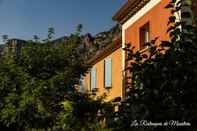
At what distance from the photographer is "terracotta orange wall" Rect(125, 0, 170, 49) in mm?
13875

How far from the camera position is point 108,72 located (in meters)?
22.9

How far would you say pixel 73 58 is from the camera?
16.1 metres

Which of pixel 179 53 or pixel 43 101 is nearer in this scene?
pixel 179 53

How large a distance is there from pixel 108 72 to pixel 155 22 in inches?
327

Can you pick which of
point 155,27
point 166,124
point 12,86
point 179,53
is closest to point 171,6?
point 179,53

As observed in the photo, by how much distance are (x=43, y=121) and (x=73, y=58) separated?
2.39 metres

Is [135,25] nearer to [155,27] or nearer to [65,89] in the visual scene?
[155,27]

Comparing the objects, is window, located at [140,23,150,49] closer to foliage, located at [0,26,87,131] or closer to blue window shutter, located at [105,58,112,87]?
foliage, located at [0,26,87,131]

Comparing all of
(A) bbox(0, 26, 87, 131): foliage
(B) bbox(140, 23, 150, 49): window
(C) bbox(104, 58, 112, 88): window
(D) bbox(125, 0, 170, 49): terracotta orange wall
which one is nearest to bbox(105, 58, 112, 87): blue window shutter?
(C) bbox(104, 58, 112, 88): window

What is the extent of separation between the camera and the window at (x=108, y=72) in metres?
22.6

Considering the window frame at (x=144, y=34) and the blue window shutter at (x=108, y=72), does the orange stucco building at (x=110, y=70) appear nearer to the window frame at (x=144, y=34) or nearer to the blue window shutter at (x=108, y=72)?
the blue window shutter at (x=108, y=72)

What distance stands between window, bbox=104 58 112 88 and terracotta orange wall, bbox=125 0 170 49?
519cm

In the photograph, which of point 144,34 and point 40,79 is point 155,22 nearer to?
point 144,34

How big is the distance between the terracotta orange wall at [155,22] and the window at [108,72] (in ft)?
17.0
